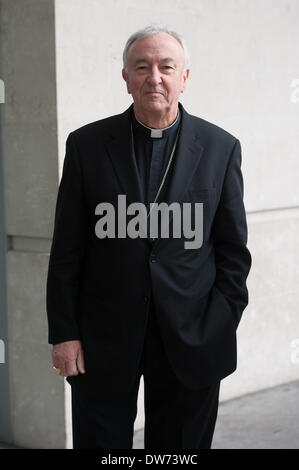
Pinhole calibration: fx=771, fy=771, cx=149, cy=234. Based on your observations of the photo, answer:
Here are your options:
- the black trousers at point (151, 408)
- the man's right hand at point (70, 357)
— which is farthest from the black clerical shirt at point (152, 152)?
the man's right hand at point (70, 357)

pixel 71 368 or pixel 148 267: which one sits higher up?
pixel 148 267

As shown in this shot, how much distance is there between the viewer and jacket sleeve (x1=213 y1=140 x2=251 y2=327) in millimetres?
2541

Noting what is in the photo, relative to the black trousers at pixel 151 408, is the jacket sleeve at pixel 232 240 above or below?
above

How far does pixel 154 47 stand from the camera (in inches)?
93.0

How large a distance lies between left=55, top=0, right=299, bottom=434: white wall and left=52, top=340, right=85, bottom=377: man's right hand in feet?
4.66

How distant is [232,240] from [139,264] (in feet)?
1.08

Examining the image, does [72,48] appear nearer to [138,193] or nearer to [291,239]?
[138,193]

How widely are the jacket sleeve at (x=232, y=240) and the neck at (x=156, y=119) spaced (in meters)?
0.25

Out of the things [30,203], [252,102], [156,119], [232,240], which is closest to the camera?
[156,119]

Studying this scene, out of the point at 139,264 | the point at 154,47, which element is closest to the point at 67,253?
the point at 139,264

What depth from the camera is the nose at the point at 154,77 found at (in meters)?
2.35

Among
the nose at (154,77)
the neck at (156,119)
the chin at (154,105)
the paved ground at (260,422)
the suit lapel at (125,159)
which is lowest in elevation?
the paved ground at (260,422)

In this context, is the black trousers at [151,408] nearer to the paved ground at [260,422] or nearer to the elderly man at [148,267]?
the elderly man at [148,267]

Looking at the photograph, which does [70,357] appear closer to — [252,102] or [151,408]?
[151,408]
